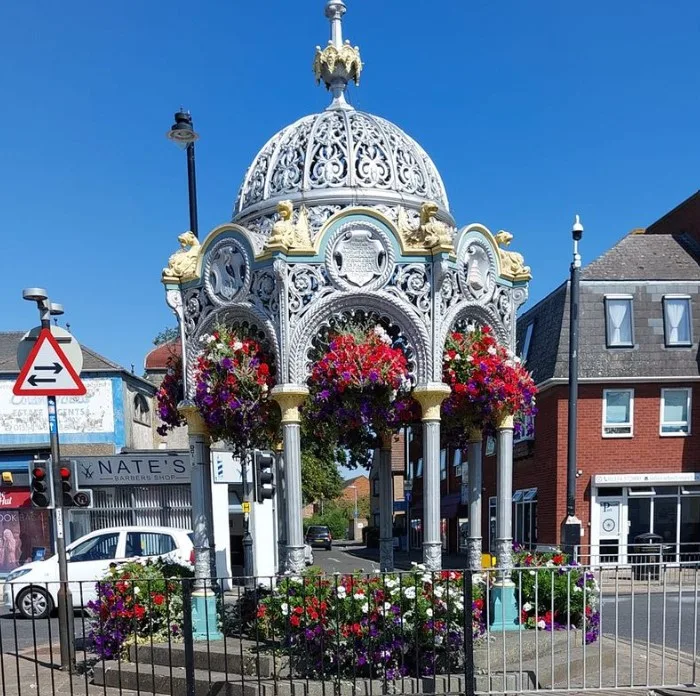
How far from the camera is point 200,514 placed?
7203 mm

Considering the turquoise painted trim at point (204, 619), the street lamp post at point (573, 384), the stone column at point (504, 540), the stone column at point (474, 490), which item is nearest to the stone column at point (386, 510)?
the stone column at point (474, 490)

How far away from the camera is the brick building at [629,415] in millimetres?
19453

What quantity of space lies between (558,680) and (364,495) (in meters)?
90.0

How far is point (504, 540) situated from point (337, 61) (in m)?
5.22

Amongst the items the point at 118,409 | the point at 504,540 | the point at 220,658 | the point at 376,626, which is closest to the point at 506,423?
the point at 504,540

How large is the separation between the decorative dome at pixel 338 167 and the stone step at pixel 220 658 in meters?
4.13

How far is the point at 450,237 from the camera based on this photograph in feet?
21.5

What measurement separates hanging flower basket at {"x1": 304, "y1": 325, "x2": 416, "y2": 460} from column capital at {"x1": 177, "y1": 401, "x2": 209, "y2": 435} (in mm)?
1187

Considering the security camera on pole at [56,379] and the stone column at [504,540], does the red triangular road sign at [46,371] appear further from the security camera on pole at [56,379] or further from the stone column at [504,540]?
the stone column at [504,540]

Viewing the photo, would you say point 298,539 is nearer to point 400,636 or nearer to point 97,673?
point 400,636

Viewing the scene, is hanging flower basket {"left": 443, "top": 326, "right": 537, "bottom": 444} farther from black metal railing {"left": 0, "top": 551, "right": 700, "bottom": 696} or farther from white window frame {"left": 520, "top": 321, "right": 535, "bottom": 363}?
white window frame {"left": 520, "top": 321, "right": 535, "bottom": 363}

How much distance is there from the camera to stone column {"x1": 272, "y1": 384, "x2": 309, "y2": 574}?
6.43 meters

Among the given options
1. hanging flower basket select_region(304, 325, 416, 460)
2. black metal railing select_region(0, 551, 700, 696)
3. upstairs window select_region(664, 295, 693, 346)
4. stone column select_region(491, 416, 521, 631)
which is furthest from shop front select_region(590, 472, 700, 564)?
hanging flower basket select_region(304, 325, 416, 460)

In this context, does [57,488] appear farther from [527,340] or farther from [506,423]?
[527,340]
